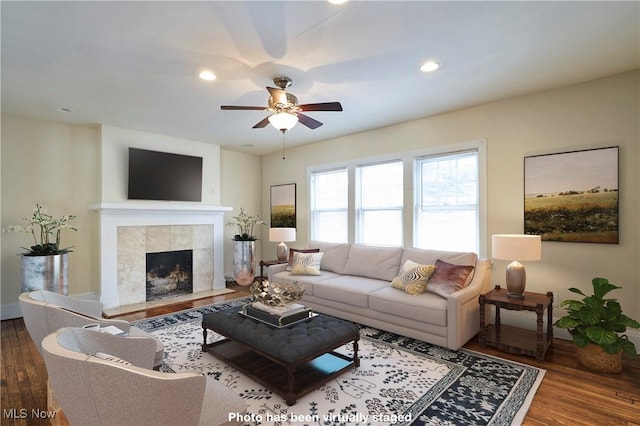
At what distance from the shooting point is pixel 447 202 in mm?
4305

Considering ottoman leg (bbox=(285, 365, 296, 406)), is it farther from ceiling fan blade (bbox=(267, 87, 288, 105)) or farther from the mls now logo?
ceiling fan blade (bbox=(267, 87, 288, 105))

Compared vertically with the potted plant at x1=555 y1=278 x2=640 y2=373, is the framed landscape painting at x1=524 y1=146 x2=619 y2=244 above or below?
above

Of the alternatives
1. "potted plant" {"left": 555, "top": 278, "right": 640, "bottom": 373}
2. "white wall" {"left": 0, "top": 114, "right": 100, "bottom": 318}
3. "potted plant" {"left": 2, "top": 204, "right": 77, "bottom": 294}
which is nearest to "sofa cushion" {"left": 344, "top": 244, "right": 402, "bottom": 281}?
"potted plant" {"left": 555, "top": 278, "right": 640, "bottom": 373}

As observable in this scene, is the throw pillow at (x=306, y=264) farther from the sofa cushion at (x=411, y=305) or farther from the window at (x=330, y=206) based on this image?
the sofa cushion at (x=411, y=305)

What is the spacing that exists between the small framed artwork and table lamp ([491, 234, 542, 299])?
3.90m

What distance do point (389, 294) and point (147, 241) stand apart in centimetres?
395

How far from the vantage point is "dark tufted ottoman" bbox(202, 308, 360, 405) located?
7.47 feet

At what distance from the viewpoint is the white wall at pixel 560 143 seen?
9.89 ft

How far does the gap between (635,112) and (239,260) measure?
568cm

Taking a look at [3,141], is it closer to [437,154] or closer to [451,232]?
[437,154]

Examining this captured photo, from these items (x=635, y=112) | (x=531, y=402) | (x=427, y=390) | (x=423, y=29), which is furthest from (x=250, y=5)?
(x=635, y=112)

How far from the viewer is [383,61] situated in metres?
2.80

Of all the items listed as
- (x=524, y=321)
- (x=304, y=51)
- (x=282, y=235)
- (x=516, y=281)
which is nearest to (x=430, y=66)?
(x=304, y=51)

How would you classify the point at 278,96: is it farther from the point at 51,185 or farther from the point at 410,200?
the point at 51,185
